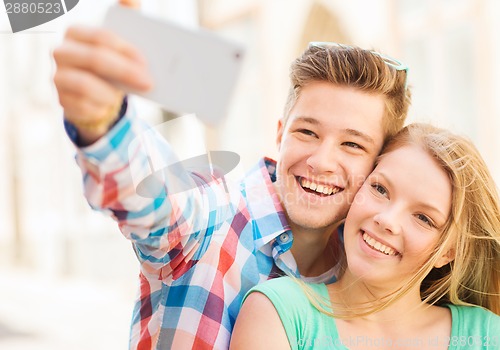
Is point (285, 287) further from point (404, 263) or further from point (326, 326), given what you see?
point (404, 263)

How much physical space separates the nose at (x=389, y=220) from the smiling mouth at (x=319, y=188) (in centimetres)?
12

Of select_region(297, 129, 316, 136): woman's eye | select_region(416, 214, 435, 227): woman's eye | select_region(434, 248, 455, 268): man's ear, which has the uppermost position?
select_region(297, 129, 316, 136): woman's eye

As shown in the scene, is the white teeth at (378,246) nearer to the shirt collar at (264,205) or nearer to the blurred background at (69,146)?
the shirt collar at (264,205)

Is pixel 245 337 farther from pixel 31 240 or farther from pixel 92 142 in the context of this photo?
pixel 31 240

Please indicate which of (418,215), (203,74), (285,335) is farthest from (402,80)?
(203,74)

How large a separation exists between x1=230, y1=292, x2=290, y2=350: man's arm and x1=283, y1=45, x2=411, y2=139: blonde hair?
0.41 m

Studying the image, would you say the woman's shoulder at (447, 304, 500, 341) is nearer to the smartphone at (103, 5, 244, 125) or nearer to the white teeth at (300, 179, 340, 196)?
the white teeth at (300, 179, 340, 196)

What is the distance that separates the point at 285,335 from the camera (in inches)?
38.6

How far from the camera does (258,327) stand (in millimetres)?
968

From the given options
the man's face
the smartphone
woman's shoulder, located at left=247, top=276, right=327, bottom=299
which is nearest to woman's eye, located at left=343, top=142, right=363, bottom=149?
the man's face

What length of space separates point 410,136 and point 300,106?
0.20 m

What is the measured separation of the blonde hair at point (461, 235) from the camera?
1.10m

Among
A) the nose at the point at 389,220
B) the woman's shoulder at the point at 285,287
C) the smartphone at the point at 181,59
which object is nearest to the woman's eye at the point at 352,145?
the nose at the point at 389,220

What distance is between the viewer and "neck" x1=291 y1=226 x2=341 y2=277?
1.21m
